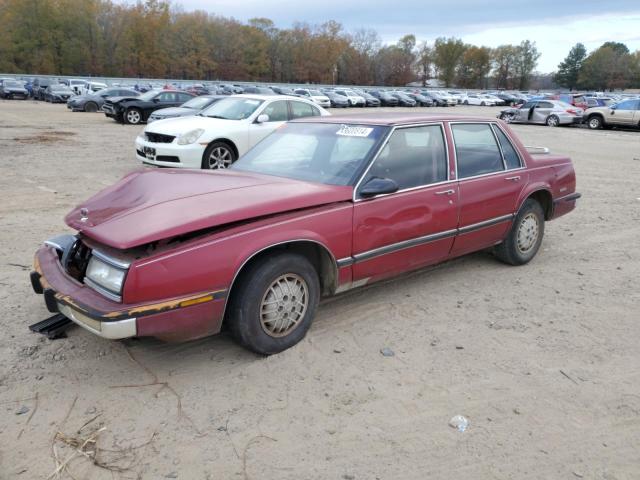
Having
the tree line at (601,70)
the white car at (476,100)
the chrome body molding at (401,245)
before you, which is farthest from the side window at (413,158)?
the tree line at (601,70)

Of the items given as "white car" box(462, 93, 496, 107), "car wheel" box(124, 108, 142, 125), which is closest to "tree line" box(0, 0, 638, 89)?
"white car" box(462, 93, 496, 107)

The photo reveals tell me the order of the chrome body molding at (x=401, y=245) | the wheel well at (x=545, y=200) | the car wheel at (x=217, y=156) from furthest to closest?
the car wheel at (x=217, y=156) → the wheel well at (x=545, y=200) → the chrome body molding at (x=401, y=245)

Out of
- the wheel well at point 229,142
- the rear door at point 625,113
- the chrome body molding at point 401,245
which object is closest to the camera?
the chrome body molding at point 401,245

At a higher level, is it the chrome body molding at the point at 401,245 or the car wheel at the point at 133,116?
the car wheel at the point at 133,116

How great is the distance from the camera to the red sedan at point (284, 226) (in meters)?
3.01

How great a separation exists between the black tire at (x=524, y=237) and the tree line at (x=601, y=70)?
13194cm

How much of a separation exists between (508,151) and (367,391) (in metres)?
3.20

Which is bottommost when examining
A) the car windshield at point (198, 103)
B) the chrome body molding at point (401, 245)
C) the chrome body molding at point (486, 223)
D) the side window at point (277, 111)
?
the chrome body molding at point (401, 245)

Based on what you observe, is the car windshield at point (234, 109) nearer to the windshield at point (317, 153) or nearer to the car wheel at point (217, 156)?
the car wheel at point (217, 156)

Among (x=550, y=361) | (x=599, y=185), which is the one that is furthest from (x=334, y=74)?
(x=550, y=361)

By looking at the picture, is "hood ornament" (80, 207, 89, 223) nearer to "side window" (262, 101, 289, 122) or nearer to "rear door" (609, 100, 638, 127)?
"side window" (262, 101, 289, 122)

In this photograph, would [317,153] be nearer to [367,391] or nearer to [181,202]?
[181,202]

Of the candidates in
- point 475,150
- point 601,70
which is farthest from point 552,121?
point 601,70

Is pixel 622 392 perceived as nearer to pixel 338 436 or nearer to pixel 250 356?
pixel 338 436
